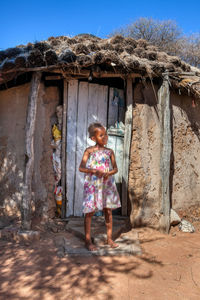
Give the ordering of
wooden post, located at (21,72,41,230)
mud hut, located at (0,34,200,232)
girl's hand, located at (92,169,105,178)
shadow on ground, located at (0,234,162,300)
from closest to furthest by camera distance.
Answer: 1. shadow on ground, located at (0,234,162,300)
2. girl's hand, located at (92,169,105,178)
3. wooden post, located at (21,72,41,230)
4. mud hut, located at (0,34,200,232)

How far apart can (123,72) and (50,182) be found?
2241 millimetres

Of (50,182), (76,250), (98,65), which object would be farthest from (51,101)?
(76,250)

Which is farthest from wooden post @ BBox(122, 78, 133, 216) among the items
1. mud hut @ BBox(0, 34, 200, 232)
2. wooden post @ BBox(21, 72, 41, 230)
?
wooden post @ BBox(21, 72, 41, 230)

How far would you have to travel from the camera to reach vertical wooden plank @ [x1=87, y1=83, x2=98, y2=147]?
4.93m

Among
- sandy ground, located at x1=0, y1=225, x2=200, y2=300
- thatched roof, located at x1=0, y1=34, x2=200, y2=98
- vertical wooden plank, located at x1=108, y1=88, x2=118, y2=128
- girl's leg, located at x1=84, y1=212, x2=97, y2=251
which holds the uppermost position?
thatched roof, located at x1=0, y1=34, x2=200, y2=98

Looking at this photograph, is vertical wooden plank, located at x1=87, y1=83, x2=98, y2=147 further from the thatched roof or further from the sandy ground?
the sandy ground

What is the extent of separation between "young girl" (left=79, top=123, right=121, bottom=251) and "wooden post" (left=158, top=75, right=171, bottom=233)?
127 cm

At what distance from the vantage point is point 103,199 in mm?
3721

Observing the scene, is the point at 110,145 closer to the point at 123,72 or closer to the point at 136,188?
the point at 136,188

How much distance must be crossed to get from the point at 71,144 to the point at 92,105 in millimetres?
804

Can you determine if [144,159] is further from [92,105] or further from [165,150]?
[92,105]

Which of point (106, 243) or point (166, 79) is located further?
point (166, 79)

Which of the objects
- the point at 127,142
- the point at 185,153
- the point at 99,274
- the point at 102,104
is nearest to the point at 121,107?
the point at 102,104

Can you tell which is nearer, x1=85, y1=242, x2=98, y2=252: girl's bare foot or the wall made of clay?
x1=85, y1=242, x2=98, y2=252: girl's bare foot
